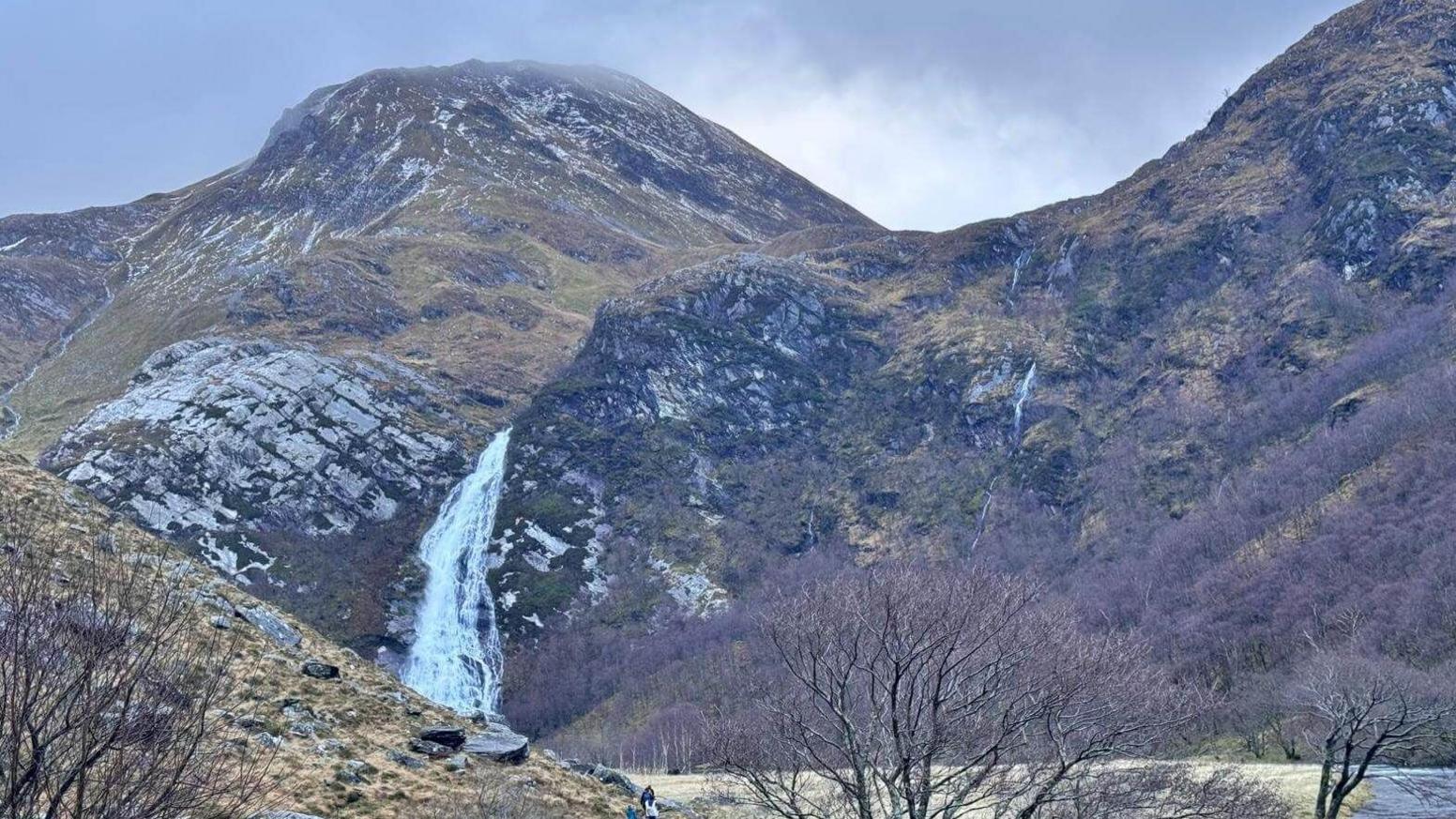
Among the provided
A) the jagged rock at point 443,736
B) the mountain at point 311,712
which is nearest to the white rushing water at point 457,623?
the mountain at point 311,712

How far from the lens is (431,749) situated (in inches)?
1023

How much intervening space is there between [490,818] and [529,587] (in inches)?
6769

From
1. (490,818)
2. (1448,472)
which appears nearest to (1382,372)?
(1448,472)

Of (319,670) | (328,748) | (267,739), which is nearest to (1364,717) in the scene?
(328,748)

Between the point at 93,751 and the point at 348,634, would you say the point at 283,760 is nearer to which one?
the point at 93,751

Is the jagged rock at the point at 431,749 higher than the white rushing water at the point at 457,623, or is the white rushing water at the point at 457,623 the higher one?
the white rushing water at the point at 457,623

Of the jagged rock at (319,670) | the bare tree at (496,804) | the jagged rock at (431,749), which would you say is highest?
the jagged rock at (319,670)

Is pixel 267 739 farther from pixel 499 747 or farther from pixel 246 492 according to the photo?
pixel 246 492

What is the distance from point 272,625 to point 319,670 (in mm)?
3998

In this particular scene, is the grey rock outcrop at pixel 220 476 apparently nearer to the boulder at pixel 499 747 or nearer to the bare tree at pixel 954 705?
the boulder at pixel 499 747

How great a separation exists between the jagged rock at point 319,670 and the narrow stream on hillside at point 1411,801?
167ft

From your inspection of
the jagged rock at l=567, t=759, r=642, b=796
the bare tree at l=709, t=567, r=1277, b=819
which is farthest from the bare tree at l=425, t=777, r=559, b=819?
the jagged rock at l=567, t=759, r=642, b=796

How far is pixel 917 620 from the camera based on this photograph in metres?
27.5

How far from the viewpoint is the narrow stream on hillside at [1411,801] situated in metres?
51.4
